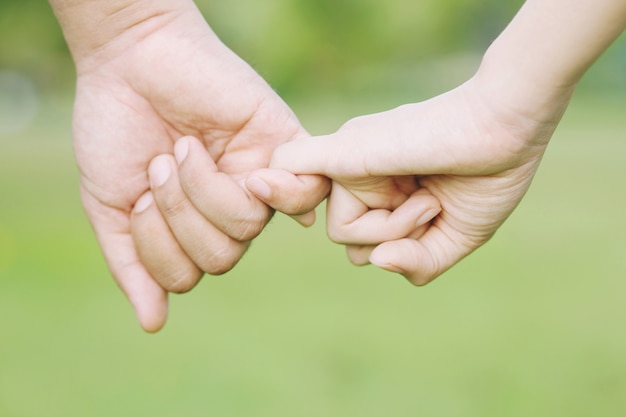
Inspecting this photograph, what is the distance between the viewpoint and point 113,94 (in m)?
2.81

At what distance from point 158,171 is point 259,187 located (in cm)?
33

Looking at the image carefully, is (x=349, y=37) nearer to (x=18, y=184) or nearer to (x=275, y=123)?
(x=18, y=184)

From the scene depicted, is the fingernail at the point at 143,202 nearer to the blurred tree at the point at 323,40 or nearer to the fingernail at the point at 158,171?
the fingernail at the point at 158,171

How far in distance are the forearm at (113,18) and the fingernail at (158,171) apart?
0.38 meters

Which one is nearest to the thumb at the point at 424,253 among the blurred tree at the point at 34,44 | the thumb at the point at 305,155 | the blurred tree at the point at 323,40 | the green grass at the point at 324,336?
the thumb at the point at 305,155

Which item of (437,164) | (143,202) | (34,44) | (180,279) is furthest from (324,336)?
(34,44)

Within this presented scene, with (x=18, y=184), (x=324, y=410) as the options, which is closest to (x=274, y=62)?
(x=18, y=184)

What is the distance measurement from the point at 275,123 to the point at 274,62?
93.3 ft

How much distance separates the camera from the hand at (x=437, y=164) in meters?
2.29

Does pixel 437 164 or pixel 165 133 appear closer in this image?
pixel 437 164

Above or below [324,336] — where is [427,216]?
above

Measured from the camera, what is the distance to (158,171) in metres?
2.71

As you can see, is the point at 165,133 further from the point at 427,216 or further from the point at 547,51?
the point at 547,51

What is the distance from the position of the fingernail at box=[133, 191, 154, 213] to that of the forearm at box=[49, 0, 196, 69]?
45 cm
